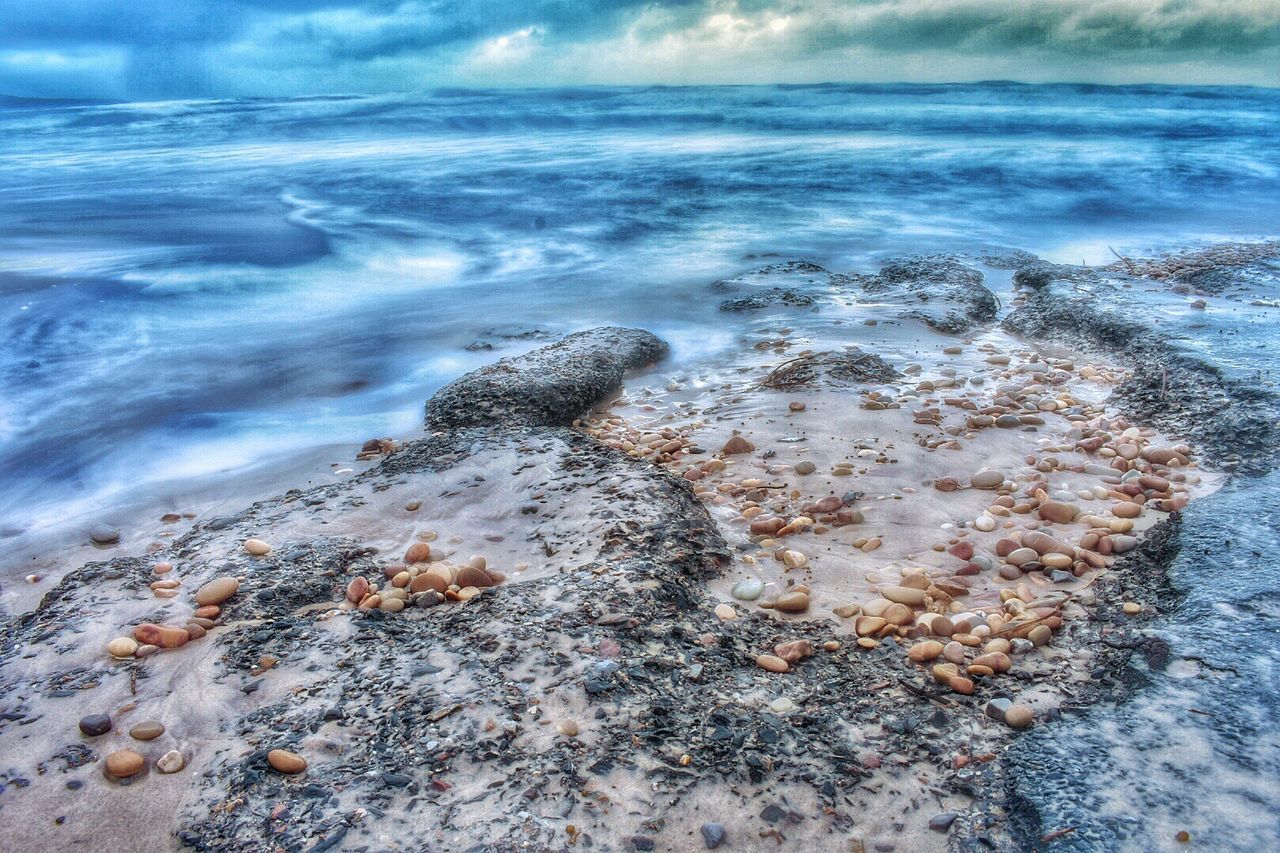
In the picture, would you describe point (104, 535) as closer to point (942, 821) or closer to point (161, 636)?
point (161, 636)

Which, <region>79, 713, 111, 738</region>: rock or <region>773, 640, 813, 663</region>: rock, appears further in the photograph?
<region>773, 640, 813, 663</region>: rock

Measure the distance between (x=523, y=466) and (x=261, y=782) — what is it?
187 centimetres

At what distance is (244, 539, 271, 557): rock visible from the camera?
9.72ft

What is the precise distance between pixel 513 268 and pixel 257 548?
24.0ft

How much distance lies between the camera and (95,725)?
2.12 meters

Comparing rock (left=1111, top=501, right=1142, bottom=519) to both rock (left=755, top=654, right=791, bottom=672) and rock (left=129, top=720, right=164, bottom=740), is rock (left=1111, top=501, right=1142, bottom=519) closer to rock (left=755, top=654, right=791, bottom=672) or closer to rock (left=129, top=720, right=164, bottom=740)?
rock (left=755, top=654, right=791, bottom=672)

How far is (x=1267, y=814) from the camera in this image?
5.37ft

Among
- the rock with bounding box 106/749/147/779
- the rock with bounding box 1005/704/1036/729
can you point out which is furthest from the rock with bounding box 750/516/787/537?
the rock with bounding box 106/749/147/779

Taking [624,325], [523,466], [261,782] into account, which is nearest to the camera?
[261,782]

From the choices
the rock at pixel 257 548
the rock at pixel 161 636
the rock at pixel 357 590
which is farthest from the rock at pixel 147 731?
the rock at pixel 257 548

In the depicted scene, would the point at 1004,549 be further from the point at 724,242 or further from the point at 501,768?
the point at 724,242

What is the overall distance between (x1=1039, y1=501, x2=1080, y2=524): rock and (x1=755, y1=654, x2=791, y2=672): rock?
1.54m

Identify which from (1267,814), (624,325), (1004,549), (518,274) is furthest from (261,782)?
(518,274)

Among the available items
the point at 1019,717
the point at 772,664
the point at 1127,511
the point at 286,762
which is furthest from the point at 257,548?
the point at 1127,511
